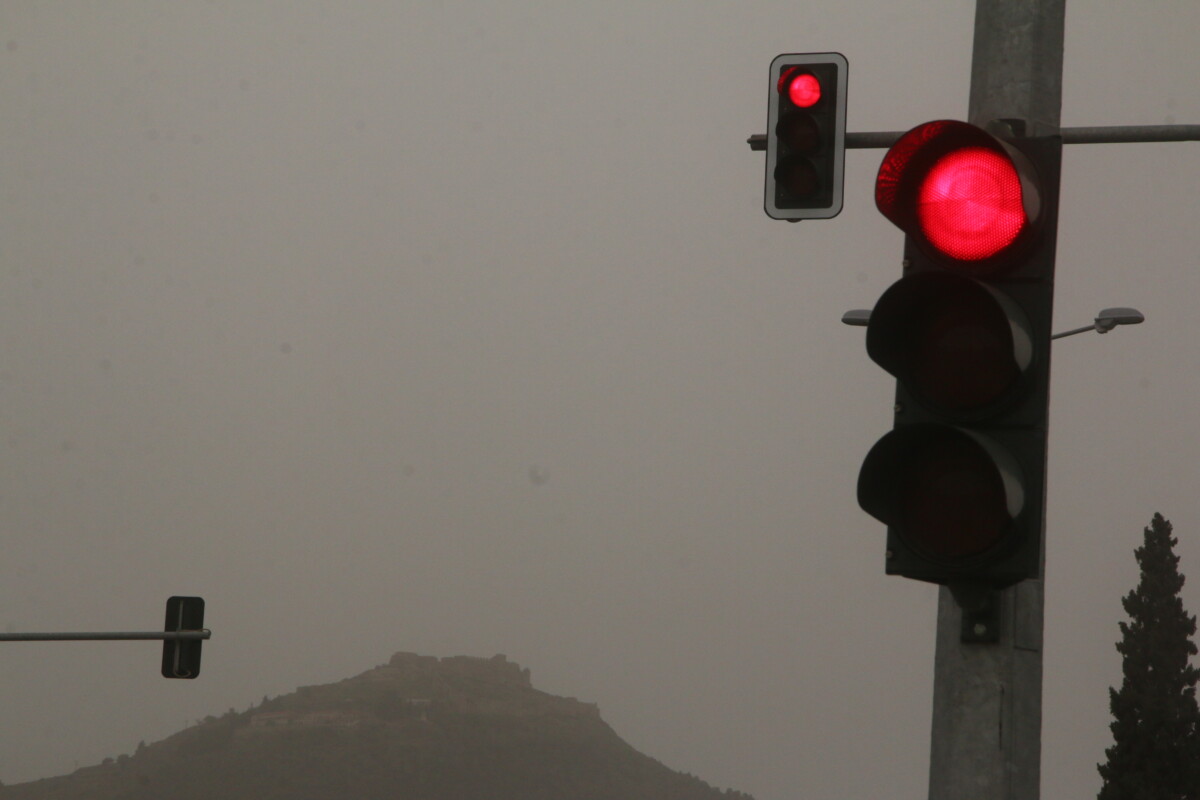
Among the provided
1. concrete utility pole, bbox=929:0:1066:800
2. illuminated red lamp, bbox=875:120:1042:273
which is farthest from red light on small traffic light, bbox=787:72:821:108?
illuminated red lamp, bbox=875:120:1042:273

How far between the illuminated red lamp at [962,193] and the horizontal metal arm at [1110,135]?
4.52ft

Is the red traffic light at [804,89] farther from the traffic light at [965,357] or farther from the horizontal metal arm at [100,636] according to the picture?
the horizontal metal arm at [100,636]

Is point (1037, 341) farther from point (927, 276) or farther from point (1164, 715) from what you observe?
point (1164, 715)

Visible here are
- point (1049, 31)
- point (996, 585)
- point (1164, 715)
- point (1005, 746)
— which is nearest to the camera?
point (996, 585)

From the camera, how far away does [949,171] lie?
3.88 m

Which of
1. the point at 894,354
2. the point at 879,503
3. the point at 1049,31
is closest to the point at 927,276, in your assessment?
the point at 894,354

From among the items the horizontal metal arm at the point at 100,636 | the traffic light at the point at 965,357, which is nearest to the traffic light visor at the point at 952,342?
the traffic light at the point at 965,357

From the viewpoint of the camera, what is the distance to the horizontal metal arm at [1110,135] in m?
5.30

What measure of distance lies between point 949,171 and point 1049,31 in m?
0.85

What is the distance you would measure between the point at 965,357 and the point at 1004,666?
0.89 m

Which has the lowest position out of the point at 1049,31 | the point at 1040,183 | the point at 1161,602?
the point at 1161,602

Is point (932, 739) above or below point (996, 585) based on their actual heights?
below

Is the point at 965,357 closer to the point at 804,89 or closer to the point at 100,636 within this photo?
the point at 804,89

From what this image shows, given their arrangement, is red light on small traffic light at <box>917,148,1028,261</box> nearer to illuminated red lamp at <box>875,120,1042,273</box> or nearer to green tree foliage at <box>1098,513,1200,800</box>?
illuminated red lamp at <box>875,120,1042,273</box>
